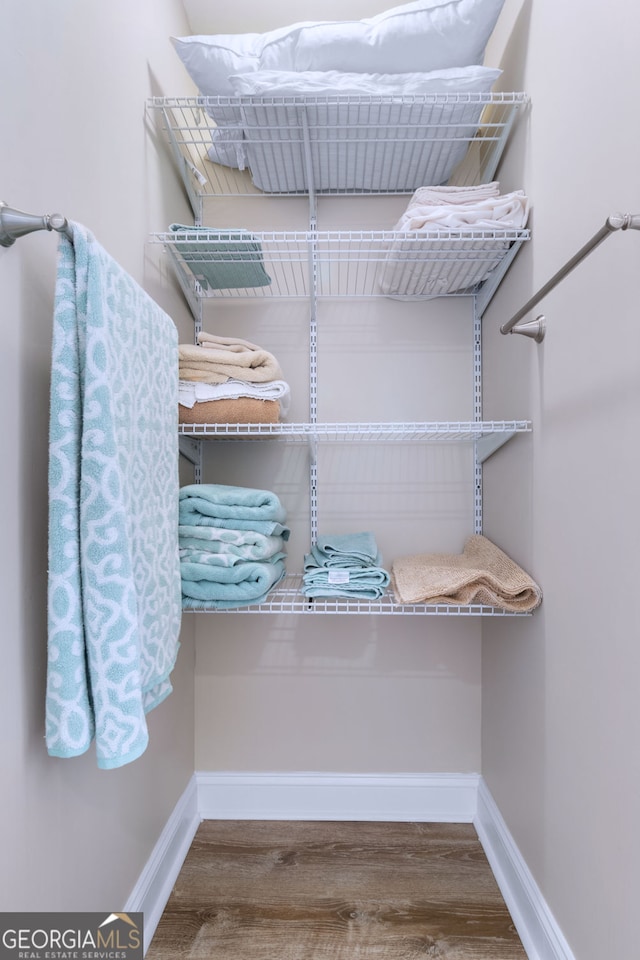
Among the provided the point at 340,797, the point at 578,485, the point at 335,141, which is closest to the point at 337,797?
the point at 340,797

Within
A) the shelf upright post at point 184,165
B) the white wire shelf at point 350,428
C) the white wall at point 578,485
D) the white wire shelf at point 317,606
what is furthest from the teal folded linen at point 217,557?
the shelf upright post at point 184,165

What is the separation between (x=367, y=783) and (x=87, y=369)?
4.82 feet

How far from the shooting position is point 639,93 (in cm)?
84

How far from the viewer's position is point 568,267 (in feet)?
3.02

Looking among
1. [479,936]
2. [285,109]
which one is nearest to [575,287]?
[285,109]

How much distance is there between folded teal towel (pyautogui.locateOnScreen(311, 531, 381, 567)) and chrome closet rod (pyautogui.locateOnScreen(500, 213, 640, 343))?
634 millimetres

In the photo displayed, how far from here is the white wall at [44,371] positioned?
796mm

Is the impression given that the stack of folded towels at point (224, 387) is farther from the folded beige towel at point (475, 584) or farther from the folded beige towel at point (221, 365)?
the folded beige towel at point (475, 584)

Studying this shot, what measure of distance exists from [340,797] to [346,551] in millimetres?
802

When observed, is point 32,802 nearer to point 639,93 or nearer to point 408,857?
point 408,857

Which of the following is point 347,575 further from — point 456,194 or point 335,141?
point 335,141

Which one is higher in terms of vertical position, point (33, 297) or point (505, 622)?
point (33, 297)

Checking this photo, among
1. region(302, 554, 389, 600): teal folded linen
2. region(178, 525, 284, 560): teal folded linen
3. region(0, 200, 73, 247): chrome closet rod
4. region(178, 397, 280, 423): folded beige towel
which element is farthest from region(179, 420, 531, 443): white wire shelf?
region(0, 200, 73, 247): chrome closet rod

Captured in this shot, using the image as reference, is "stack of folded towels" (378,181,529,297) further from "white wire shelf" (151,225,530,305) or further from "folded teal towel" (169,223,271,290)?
"folded teal towel" (169,223,271,290)
